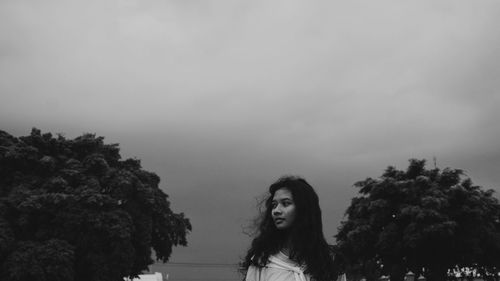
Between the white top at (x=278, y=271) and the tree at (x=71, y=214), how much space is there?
24.9 metres

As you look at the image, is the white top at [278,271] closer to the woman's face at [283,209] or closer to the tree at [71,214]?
the woman's face at [283,209]

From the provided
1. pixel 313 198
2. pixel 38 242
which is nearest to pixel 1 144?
pixel 38 242

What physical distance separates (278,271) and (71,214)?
26.5 meters

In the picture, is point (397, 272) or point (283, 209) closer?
point (283, 209)

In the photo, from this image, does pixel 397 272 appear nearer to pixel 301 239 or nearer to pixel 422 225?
pixel 422 225

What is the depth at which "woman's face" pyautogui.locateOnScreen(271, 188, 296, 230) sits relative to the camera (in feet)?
12.3

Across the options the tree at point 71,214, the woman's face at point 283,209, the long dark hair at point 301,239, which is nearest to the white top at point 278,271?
the long dark hair at point 301,239

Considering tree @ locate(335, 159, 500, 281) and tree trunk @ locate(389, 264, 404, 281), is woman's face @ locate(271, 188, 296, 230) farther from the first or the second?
tree trunk @ locate(389, 264, 404, 281)

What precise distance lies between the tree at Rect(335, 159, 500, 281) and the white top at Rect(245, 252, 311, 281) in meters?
30.1

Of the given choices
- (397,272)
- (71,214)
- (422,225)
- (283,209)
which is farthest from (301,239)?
(397,272)

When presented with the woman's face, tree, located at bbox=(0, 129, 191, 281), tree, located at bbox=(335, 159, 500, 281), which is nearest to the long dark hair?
the woman's face

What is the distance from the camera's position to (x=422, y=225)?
108 feet

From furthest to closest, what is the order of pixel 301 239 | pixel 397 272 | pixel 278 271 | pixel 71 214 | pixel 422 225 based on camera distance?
pixel 397 272 → pixel 422 225 → pixel 71 214 → pixel 301 239 → pixel 278 271

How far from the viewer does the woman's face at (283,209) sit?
12.3ft
